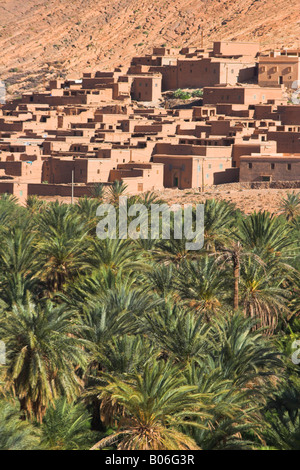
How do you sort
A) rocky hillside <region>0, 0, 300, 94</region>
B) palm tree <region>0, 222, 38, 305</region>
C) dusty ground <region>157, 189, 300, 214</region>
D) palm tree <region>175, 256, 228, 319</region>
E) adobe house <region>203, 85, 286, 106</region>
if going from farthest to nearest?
rocky hillside <region>0, 0, 300, 94</region> → adobe house <region>203, 85, 286, 106</region> → dusty ground <region>157, 189, 300, 214</region> → palm tree <region>0, 222, 38, 305</region> → palm tree <region>175, 256, 228, 319</region>

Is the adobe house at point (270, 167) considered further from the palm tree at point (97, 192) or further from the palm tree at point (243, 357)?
the palm tree at point (243, 357)

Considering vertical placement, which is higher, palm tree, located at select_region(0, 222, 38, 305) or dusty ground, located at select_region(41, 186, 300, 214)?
dusty ground, located at select_region(41, 186, 300, 214)

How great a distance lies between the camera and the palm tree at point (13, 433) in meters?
12.5

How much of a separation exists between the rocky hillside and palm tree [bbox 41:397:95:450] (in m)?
60.0

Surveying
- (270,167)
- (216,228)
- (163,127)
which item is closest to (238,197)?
(270,167)

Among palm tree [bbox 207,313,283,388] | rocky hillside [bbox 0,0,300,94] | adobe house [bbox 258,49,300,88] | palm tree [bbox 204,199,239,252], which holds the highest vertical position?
rocky hillside [bbox 0,0,300,94]

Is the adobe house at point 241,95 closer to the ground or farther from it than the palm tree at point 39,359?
farther from it

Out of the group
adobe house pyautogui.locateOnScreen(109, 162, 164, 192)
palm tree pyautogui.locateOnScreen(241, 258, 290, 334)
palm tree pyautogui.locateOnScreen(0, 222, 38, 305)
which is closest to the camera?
palm tree pyautogui.locateOnScreen(241, 258, 290, 334)

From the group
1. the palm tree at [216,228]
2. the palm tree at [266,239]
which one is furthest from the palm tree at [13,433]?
the palm tree at [216,228]

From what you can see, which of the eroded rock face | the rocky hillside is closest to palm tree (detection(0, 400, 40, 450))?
the eroded rock face

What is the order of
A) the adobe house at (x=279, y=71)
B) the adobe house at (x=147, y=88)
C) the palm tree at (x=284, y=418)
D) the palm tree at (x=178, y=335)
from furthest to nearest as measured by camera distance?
the adobe house at (x=147, y=88)
the adobe house at (x=279, y=71)
the palm tree at (x=178, y=335)
the palm tree at (x=284, y=418)

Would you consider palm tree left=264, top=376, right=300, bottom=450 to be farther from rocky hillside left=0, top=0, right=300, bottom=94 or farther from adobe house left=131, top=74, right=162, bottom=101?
rocky hillside left=0, top=0, right=300, bottom=94

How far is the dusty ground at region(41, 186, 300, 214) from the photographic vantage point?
34531 mm

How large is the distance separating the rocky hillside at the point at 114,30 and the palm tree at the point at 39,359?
59197 mm
